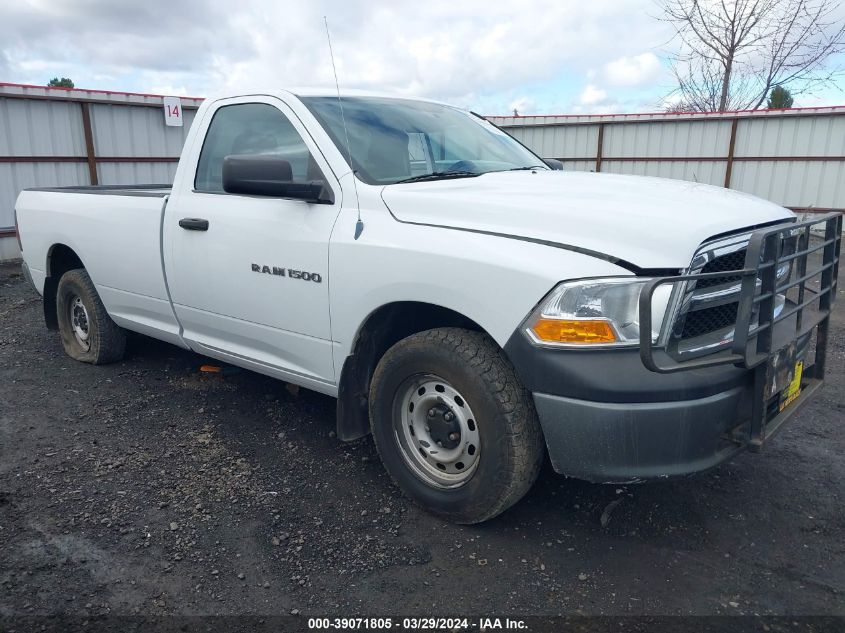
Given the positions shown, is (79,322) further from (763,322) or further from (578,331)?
(763,322)

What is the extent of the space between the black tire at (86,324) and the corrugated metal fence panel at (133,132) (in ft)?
26.5

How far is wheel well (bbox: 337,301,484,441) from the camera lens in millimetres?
3263

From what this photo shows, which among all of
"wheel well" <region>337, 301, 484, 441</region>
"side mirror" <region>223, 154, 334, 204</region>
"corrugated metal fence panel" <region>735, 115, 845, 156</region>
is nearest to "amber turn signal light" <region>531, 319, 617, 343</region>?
"wheel well" <region>337, 301, 484, 441</region>

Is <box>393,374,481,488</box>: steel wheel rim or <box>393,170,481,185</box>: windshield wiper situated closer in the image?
<box>393,374,481,488</box>: steel wheel rim

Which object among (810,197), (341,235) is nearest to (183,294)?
(341,235)

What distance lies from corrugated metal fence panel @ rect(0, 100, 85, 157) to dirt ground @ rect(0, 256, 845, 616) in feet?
29.2

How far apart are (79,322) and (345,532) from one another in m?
3.65

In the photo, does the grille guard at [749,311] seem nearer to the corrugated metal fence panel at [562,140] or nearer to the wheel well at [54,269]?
the wheel well at [54,269]

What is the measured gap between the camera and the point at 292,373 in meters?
3.76

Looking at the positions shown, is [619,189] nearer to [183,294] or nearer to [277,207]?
[277,207]

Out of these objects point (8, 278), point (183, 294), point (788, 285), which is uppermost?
point (788, 285)

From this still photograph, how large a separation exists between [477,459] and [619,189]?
1.39 meters

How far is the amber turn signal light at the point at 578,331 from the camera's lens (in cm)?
253

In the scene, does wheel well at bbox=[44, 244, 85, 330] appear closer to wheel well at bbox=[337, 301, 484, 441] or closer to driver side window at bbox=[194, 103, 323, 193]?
driver side window at bbox=[194, 103, 323, 193]
